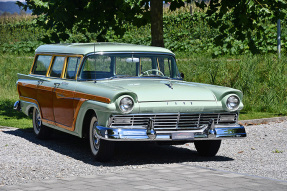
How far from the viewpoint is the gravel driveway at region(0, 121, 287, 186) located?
7515 mm

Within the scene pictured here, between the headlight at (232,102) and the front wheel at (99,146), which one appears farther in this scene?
the headlight at (232,102)

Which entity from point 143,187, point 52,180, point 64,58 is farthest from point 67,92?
point 143,187

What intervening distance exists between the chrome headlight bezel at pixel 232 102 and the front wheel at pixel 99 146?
1783 millimetres

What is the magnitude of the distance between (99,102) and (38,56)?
3418 mm

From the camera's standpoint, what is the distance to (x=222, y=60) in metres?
18.2

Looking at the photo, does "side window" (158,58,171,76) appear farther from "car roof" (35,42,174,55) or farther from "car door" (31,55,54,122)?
"car door" (31,55,54,122)

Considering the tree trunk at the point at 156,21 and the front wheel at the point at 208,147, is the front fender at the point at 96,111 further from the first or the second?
the tree trunk at the point at 156,21

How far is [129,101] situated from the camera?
779 centimetres

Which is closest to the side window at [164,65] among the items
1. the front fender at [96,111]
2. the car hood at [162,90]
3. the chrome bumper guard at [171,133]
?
the car hood at [162,90]

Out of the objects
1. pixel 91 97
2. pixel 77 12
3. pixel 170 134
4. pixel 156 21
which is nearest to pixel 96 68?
pixel 91 97

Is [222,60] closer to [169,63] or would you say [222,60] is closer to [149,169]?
[169,63]

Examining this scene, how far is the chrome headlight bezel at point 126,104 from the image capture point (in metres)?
7.75

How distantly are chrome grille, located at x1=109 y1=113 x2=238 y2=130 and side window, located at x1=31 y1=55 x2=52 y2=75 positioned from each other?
9.84ft

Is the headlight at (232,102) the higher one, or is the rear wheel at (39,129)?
the headlight at (232,102)
